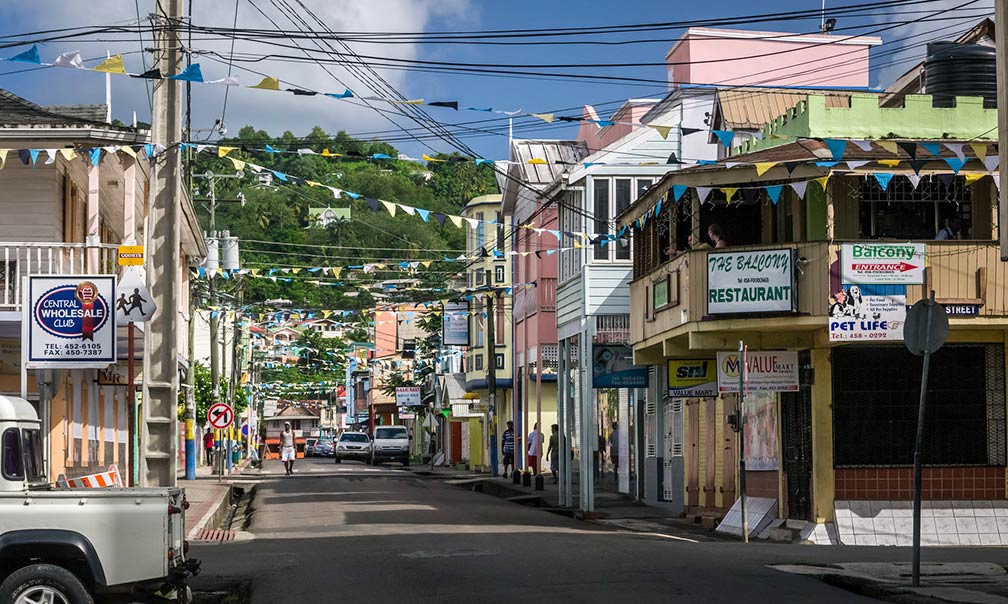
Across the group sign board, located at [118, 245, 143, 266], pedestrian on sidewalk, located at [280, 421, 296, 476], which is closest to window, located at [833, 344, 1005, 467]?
sign board, located at [118, 245, 143, 266]

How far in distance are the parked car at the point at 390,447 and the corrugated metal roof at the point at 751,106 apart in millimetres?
41808

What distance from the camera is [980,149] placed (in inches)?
792

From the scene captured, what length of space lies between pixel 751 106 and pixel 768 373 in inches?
377

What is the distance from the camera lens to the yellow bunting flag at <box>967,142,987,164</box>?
1973 cm

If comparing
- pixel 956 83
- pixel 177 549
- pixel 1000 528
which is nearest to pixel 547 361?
pixel 956 83

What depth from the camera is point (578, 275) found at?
29.9 m

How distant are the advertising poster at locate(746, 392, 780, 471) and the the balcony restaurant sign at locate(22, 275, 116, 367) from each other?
11.9 meters

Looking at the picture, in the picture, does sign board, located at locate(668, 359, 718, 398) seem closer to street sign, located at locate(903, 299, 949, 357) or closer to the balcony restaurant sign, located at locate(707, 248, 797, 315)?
the balcony restaurant sign, located at locate(707, 248, 797, 315)

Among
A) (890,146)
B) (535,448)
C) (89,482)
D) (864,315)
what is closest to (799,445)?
(864,315)

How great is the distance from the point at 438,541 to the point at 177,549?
817cm

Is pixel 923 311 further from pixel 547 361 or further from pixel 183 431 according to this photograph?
pixel 183 431

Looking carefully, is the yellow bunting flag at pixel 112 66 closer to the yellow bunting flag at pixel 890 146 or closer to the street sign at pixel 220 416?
the yellow bunting flag at pixel 890 146

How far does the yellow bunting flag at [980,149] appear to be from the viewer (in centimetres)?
1973

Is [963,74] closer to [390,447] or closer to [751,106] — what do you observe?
[751,106]
